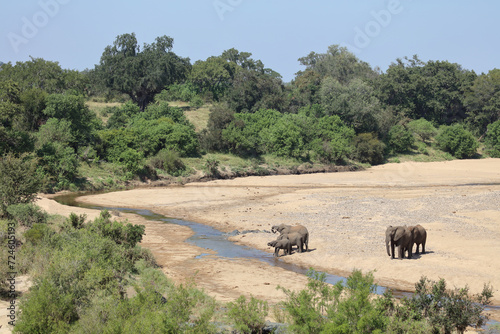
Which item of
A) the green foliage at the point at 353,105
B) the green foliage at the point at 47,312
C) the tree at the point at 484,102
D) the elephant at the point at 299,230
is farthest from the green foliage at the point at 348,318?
the tree at the point at 484,102

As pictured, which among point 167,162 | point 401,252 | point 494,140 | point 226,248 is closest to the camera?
point 401,252

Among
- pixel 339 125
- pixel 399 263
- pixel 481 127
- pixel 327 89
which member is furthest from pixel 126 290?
pixel 481 127

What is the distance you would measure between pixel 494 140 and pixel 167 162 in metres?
45.4

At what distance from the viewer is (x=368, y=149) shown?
6156cm

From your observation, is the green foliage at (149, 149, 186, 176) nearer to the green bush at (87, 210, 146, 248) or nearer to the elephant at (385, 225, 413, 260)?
the green bush at (87, 210, 146, 248)

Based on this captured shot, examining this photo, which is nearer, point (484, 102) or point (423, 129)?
point (423, 129)

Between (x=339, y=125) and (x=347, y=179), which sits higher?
(x=339, y=125)

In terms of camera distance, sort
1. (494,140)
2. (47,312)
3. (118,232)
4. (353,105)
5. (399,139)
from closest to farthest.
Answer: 1. (47,312)
2. (118,232)
3. (399,139)
4. (353,105)
5. (494,140)

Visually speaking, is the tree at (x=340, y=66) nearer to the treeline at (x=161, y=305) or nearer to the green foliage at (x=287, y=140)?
the green foliage at (x=287, y=140)

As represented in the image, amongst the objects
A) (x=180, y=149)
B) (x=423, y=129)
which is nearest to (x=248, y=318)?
(x=180, y=149)

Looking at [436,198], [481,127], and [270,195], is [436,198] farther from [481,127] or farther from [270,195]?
[481,127]

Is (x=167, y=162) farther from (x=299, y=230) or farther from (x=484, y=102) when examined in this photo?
(x=484, y=102)

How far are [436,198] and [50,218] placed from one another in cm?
2403

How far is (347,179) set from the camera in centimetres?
4888
